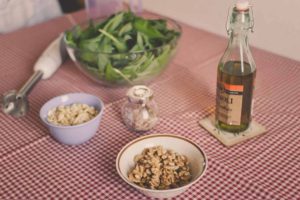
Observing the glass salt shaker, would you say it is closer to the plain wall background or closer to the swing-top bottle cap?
the swing-top bottle cap

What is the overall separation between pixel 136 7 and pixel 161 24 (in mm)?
488

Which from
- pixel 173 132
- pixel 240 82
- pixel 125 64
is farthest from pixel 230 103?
pixel 125 64

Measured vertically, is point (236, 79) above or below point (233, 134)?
above

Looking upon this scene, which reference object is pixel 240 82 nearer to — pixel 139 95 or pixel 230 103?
pixel 230 103

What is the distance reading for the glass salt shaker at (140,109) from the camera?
3.02 ft

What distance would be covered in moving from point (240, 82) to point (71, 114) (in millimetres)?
377

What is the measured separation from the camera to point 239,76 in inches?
33.8

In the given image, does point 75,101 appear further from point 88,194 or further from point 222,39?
point 222,39

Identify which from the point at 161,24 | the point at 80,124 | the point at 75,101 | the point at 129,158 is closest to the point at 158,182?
the point at 129,158

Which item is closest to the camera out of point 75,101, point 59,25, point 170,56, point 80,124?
point 80,124

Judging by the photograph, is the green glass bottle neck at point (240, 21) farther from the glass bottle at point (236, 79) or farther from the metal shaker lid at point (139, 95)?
the metal shaker lid at point (139, 95)

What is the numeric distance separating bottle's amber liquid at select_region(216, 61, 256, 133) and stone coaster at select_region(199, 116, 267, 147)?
0.04 feet

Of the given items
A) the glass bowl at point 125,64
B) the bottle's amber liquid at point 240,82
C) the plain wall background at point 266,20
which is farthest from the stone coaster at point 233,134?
the plain wall background at point 266,20

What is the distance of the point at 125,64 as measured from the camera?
1.05m
